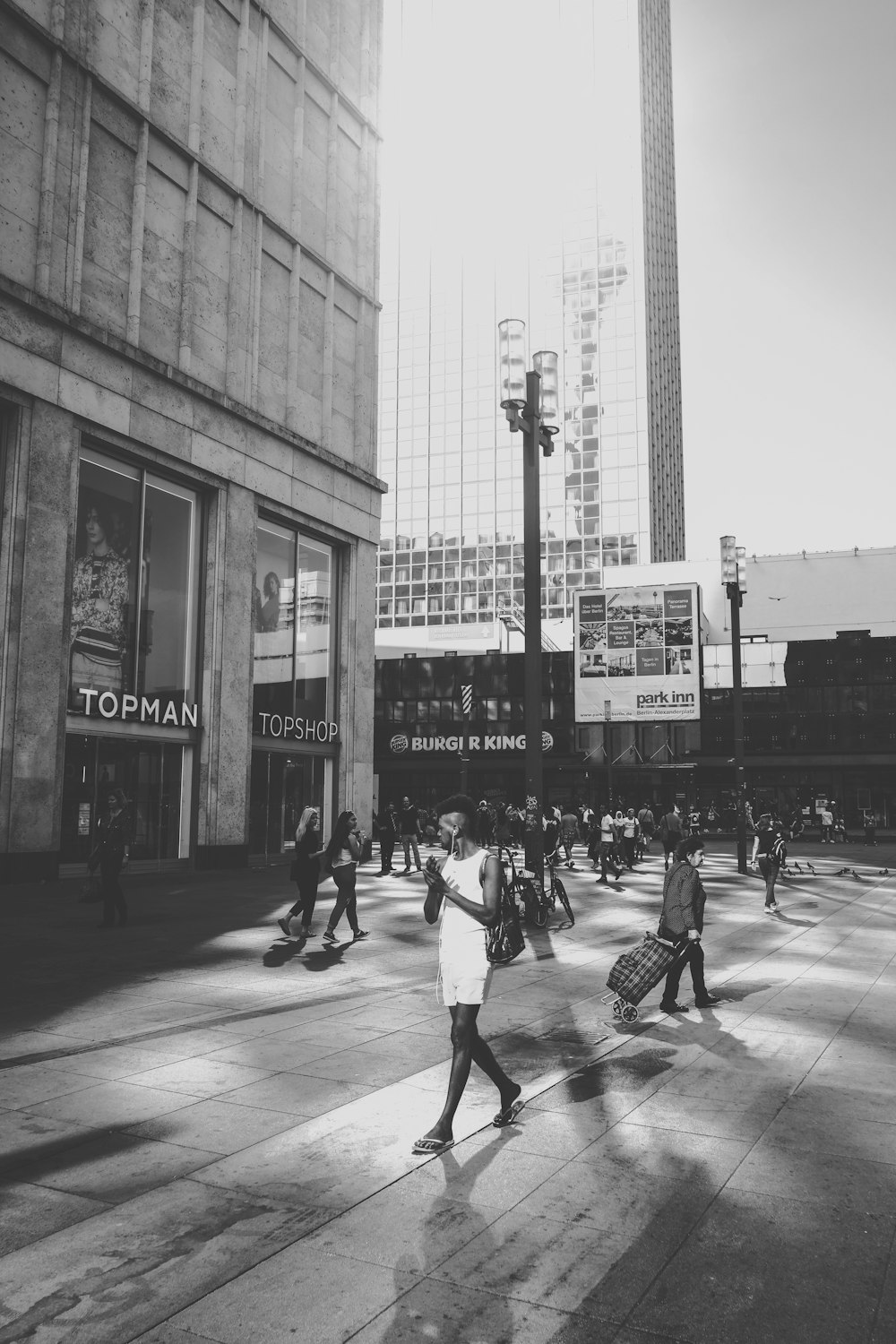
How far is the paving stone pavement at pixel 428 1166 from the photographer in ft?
12.1

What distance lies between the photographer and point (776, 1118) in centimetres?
597

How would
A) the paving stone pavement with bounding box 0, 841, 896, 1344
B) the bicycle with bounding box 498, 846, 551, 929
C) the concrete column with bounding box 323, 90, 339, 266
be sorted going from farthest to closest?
the concrete column with bounding box 323, 90, 339, 266 → the bicycle with bounding box 498, 846, 551, 929 → the paving stone pavement with bounding box 0, 841, 896, 1344

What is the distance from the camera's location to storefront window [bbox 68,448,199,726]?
2147cm

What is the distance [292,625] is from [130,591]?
6376mm

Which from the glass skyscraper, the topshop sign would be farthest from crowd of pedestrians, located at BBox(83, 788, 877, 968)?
the glass skyscraper

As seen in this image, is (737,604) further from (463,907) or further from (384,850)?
(463,907)

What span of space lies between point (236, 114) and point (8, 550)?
14637 millimetres

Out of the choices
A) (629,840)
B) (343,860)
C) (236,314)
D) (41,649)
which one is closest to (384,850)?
(629,840)

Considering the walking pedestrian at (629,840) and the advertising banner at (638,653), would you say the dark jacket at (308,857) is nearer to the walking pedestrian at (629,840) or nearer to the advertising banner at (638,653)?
the walking pedestrian at (629,840)

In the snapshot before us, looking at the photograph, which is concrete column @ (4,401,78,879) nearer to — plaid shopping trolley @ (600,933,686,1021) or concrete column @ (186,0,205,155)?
concrete column @ (186,0,205,155)

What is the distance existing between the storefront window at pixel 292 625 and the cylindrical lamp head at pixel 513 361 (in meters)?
13.2

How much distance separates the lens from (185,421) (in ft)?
78.2

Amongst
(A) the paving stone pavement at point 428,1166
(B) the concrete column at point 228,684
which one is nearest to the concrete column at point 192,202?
(B) the concrete column at point 228,684

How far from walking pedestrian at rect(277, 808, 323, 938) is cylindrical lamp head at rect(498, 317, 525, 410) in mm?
6963
